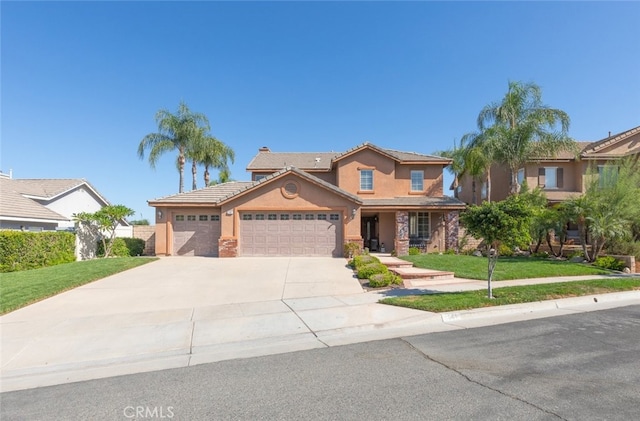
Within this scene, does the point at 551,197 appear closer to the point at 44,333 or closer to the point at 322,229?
the point at 322,229

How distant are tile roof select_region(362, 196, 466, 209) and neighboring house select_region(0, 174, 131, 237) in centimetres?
1776

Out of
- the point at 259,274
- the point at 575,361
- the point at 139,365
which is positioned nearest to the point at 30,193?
the point at 259,274

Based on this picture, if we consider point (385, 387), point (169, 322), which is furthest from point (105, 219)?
point (385, 387)

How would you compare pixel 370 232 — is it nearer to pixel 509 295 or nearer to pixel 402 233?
pixel 402 233

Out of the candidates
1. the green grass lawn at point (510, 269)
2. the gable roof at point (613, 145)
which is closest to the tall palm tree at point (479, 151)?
the green grass lawn at point (510, 269)

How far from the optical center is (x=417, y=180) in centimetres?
2228

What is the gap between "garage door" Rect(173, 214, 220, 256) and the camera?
19000 mm

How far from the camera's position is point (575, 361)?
15.6 ft

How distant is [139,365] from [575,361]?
6.88 m

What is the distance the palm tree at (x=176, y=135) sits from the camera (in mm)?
25547

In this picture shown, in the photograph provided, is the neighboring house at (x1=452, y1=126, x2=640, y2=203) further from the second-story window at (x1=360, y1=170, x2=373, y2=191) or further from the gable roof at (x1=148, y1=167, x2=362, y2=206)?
the gable roof at (x1=148, y1=167, x2=362, y2=206)

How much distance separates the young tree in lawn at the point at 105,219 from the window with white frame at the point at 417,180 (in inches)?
761

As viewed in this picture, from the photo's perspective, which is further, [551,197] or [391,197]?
[551,197]

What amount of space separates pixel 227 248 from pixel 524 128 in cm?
1953
